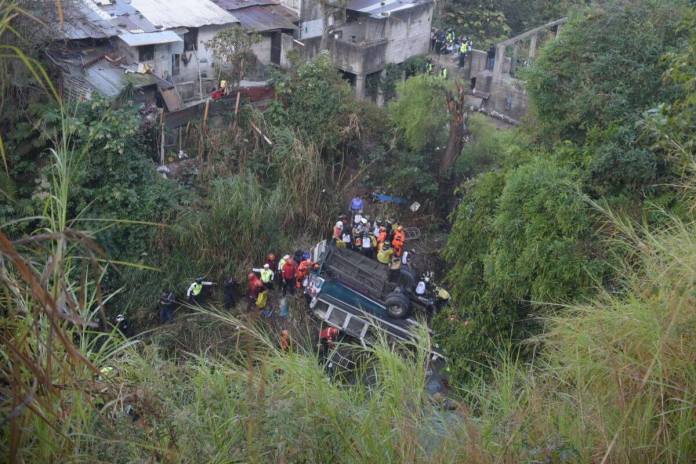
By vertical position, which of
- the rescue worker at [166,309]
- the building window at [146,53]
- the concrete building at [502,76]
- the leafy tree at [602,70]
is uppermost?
the leafy tree at [602,70]

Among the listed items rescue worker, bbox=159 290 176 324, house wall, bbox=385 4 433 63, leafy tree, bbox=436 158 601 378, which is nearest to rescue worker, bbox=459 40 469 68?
house wall, bbox=385 4 433 63

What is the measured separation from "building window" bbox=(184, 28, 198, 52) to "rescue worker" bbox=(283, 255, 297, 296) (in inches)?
243

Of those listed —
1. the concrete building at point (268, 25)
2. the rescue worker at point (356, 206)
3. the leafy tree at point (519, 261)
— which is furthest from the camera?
the concrete building at point (268, 25)

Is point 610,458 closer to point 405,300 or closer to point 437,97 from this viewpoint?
point 405,300

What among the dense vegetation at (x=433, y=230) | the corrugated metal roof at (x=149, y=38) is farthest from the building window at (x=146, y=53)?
the dense vegetation at (x=433, y=230)

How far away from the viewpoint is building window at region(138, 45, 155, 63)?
44.1 ft

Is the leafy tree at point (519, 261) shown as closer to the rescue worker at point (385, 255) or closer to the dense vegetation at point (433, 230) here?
the dense vegetation at point (433, 230)

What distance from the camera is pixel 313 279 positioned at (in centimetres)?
1083

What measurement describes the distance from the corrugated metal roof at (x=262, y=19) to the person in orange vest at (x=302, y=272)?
21.9 feet

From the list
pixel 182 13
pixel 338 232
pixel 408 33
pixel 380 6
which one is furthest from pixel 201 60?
pixel 338 232

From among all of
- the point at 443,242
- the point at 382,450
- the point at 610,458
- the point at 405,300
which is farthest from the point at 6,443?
the point at 443,242

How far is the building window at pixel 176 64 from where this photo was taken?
46.9 ft

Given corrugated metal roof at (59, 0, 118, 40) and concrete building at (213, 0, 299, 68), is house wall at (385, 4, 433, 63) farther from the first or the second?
corrugated metal roof at (59, 0, 118, 40)

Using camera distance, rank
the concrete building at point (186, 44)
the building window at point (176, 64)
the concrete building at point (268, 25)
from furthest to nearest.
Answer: the concrete building at point (268, 25)
the building window at point (176, 64)
the concrete building at point (186, 44)
